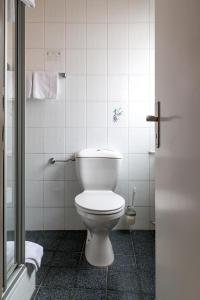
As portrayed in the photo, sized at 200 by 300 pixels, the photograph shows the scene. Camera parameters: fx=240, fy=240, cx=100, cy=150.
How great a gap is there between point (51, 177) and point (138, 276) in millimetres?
1117

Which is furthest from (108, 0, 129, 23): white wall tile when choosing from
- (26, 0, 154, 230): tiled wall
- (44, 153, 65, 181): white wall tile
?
(44, 153, 65, 181): white wall tile

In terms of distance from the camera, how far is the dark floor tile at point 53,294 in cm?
132

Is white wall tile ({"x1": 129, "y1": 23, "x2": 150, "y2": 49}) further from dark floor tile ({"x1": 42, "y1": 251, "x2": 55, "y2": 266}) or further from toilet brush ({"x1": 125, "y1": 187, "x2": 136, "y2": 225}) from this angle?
dark floor tile ({"x1": 42, "y1": 251, "x2": 55, "y2": 266})

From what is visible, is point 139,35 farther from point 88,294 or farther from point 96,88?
point 88,294

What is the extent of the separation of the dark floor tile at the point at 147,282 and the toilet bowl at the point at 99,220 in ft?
0.80

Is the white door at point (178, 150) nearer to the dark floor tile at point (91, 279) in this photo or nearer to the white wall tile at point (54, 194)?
the dark floor tile at point (91, 279)

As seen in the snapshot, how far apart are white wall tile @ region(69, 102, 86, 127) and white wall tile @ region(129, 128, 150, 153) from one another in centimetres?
46

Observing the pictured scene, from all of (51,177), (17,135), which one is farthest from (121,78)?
(17,135)

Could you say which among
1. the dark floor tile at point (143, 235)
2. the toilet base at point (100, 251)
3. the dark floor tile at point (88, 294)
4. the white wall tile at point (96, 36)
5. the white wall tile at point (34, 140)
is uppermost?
the white wall tile at point (96, 36)

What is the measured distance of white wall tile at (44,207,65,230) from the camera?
222 centimetres

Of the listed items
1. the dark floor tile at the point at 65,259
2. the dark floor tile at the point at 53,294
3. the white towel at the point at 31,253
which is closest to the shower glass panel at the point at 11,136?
the white towel at the point at 31,253

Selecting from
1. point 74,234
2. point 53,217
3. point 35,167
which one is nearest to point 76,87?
point 35,167

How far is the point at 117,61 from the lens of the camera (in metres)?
2.17

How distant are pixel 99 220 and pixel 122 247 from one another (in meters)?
0.54
